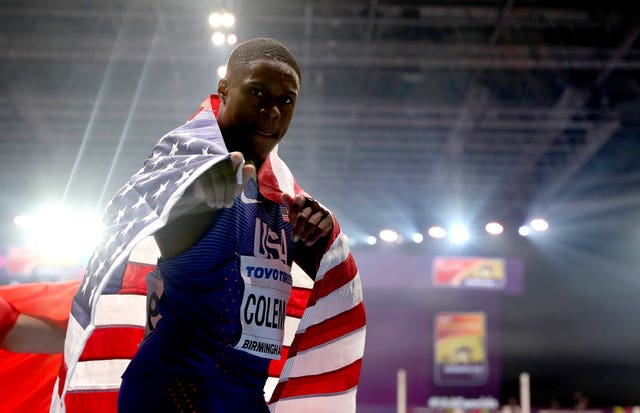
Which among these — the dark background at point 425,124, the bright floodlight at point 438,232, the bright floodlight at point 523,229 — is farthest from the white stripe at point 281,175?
the bright floodlight at point 523,229

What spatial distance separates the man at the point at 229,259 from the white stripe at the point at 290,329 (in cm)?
15

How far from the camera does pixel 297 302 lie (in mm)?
1825

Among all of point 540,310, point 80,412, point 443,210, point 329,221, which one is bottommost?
point 80,412

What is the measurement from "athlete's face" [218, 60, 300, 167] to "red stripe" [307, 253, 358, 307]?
32 cm

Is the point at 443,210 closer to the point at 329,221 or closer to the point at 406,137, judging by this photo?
the point at 406,137

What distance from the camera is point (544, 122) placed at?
9344 mm

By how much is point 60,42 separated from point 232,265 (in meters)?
7.11

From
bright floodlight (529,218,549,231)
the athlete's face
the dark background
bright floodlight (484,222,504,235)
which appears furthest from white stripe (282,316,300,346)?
bright floodlight (529,218,549,231)

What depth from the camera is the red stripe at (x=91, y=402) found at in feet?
5.21

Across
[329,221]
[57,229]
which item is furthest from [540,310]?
[329,221]

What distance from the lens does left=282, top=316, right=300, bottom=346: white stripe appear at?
1820 millimetres

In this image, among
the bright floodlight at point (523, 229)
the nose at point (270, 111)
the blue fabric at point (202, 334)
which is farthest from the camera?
the bright floodlight at point (523, 229)

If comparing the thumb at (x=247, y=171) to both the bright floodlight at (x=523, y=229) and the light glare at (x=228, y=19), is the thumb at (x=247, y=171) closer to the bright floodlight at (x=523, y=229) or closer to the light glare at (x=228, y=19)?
the light glare at (x=228, y=19)

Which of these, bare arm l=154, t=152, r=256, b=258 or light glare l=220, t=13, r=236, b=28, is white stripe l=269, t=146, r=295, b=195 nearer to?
bare arm l=154, t=152, r=256, b=258
